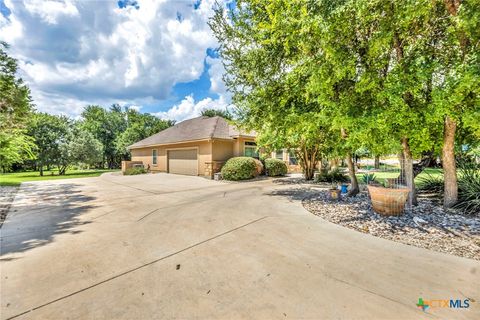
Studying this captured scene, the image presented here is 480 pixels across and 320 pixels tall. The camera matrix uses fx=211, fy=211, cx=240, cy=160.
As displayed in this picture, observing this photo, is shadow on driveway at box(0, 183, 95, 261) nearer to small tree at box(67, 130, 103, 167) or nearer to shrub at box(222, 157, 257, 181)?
shrub at box(222, 157, 257, 181)

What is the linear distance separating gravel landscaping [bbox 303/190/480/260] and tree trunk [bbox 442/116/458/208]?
413 millimetres

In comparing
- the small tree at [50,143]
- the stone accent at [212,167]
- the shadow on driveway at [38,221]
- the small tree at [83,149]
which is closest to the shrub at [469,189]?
the shadow on driveway at [38,221]

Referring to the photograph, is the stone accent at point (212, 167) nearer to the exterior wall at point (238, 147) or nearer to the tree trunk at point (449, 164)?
the exterior wall at point (238, 147)

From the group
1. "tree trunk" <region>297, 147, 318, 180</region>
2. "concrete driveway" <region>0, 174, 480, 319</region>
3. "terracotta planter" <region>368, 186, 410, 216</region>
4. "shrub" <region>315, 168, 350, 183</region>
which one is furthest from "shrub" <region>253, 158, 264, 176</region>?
"concrete driveway" <region>0, 174, 480, 319</region>

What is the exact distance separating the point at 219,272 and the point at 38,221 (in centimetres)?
562

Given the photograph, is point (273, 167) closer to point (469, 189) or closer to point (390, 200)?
point (390, 200)

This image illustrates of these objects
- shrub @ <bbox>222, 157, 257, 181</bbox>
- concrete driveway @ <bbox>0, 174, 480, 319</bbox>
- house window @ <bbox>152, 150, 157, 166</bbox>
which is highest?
house window @ <bbox>152, 150, 157, 166</bbox>

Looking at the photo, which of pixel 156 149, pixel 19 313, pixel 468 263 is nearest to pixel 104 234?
pixel 19 313

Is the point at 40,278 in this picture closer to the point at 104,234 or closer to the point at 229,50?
the point at 104,234

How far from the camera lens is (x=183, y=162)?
57.9 ft

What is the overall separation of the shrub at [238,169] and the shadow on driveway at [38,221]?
7.40 metres

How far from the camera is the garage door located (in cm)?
1667

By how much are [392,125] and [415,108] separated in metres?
0.63

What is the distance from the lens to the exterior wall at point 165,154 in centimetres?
1544
